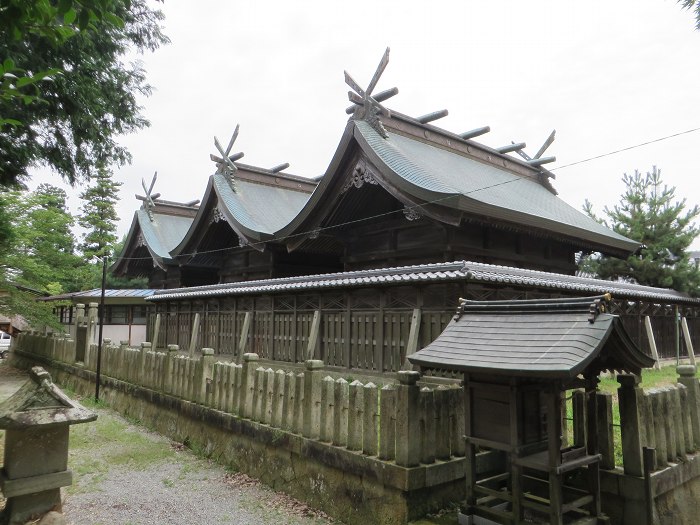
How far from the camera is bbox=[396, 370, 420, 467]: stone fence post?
4.70 m

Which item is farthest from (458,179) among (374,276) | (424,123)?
(374,276)

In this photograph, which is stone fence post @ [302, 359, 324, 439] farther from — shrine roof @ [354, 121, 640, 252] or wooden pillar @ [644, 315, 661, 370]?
wooden pillar @ [644, 315, 661, 370]

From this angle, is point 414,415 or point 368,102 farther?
point 368,102

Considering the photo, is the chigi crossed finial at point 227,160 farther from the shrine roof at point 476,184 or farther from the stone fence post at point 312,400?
the stone fence post at point 312,400

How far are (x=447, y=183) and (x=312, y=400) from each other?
8.28 metres

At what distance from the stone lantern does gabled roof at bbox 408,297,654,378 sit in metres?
3.66

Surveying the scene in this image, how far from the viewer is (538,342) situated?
13.6 feet

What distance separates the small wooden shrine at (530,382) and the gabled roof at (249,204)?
38.2 ft

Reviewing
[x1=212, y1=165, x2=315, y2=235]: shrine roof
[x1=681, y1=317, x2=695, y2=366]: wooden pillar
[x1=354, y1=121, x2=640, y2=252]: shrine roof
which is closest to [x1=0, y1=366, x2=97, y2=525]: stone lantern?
[x1=354, y1=121, x2=640, y2=252]: shrine roof

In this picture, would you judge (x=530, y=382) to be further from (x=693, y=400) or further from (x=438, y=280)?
(x=438, y=280)

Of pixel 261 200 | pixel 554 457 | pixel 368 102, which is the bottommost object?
pixel 554 457

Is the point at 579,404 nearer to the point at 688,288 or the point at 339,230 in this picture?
the point at 339,230

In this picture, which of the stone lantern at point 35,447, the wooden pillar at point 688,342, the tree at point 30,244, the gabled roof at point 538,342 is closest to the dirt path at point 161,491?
the stone lantern at point 35,447

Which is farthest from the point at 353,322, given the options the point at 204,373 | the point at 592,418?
the point at 592,418
